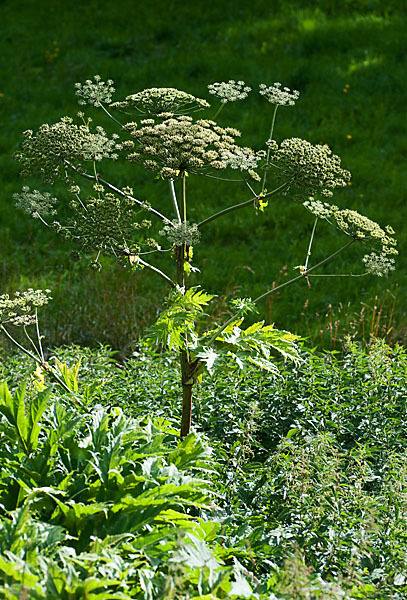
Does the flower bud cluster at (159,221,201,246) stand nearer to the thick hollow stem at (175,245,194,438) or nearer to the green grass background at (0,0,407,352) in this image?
the thick hollow stem at (175,245,194,438)

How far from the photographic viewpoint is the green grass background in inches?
239

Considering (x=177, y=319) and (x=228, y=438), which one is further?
(x=228, y=438)

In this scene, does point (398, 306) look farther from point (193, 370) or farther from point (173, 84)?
point (173, 84)

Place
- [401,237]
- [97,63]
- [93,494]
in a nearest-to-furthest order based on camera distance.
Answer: [93,494]
[401,237]
[97,63]

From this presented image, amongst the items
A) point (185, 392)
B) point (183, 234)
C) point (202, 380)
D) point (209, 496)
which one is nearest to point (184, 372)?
point (185, 392)

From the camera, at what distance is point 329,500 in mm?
3225

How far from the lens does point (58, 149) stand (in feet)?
11.1

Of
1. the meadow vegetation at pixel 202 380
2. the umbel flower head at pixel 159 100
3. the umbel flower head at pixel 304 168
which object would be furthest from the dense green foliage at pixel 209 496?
the umbel flower head at pixel 159 100

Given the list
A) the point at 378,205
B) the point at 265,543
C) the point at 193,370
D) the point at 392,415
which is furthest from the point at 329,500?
the point at 378,205

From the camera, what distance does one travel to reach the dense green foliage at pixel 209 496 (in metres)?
2.46

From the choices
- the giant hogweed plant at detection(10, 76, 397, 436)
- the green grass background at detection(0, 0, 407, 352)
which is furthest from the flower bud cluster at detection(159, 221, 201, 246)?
the green grass background at detection(0, 0, 407, 352)

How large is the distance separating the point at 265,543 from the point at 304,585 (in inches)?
26.7

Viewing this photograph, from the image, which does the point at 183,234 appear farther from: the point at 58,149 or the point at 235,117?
the point at 235,117

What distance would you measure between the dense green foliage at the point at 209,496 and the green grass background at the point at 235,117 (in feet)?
4.18
